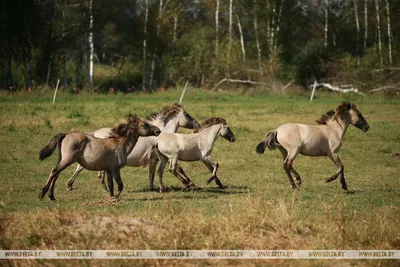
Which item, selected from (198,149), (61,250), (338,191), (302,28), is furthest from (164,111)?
(302,28)

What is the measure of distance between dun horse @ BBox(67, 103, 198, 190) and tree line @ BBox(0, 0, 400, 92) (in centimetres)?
2729

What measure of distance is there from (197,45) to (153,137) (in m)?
37.8

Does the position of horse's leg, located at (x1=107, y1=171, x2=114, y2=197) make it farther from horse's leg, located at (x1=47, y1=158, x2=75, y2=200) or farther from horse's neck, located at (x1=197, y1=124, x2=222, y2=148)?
horse's neck, located at (x1=197, y1=124, x2=222, y2=148)

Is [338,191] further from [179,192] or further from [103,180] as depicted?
[103,180]

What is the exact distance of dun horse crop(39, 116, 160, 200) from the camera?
1384cm

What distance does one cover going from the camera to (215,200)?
14523 millimetres

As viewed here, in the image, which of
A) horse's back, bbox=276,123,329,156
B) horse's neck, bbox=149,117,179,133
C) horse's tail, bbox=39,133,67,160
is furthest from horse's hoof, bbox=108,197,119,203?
horse's back, bbox=276,123,329,156

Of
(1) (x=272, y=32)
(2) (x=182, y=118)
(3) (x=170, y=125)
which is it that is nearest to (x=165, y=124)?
(3) (x=170, y=125)

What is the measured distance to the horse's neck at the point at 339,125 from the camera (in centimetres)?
1705

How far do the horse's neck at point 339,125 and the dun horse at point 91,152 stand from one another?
15.5 feet

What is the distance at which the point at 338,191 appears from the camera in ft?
52.7

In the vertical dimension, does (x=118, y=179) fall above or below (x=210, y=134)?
below

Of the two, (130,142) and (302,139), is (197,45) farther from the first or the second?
(130,142)

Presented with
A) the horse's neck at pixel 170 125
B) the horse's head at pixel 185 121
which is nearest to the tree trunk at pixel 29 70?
the horse's head at pixel 185 121
